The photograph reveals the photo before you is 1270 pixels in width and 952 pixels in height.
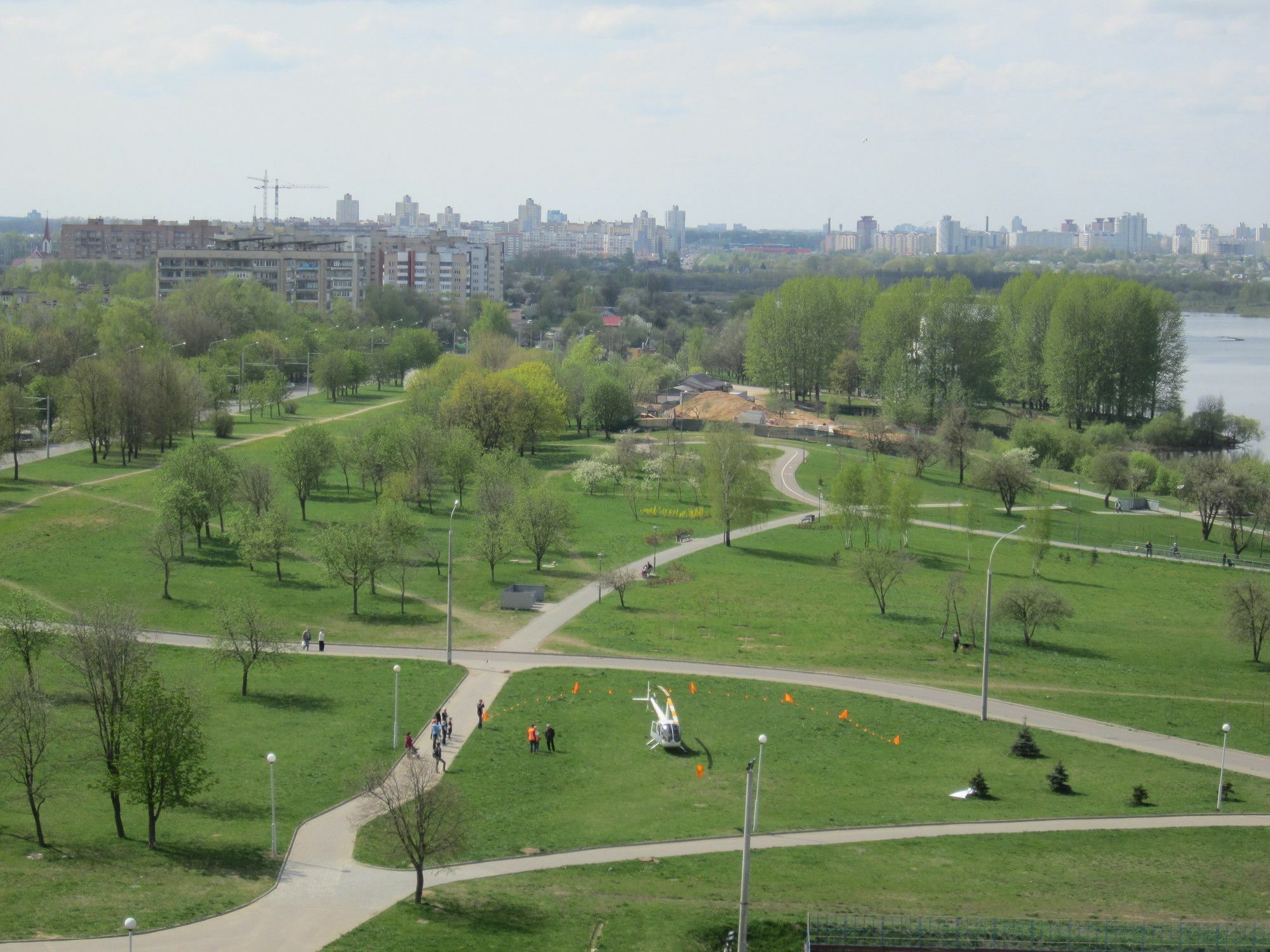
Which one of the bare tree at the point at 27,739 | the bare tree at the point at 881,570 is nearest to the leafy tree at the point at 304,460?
the bare tree at the point at 881,570

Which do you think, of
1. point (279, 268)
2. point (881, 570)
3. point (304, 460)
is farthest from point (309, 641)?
point (279, 268)

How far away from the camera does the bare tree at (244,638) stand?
40.3m

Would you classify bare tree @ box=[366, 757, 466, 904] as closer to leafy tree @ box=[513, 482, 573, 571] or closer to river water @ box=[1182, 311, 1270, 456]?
leafy tree @ box=[513, 482, 573, 571]

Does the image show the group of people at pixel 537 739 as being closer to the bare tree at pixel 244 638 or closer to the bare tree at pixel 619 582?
the bare tree at pixel 244 638

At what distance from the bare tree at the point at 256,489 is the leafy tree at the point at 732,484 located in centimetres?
2216

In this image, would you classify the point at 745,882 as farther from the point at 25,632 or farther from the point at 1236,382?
the point at 1236,382

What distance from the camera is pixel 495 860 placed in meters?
28.4

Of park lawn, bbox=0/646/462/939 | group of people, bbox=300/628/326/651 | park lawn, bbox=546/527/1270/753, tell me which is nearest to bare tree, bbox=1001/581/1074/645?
park lawn, bbox=546/527/1270/753

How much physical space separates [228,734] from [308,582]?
62.0 ft

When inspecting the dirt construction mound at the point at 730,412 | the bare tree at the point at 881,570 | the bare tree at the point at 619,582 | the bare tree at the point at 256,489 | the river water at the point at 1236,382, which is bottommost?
the bare tree at the point at 619,582

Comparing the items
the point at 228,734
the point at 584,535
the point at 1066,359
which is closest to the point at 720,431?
the point at 584,535

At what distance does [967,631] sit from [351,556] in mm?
24047

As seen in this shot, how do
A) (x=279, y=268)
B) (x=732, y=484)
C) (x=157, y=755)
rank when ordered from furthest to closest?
(x=279, y=268) → (x=732, y=484) → (x=157, y=755)

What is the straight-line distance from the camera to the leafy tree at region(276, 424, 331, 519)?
67375mm
